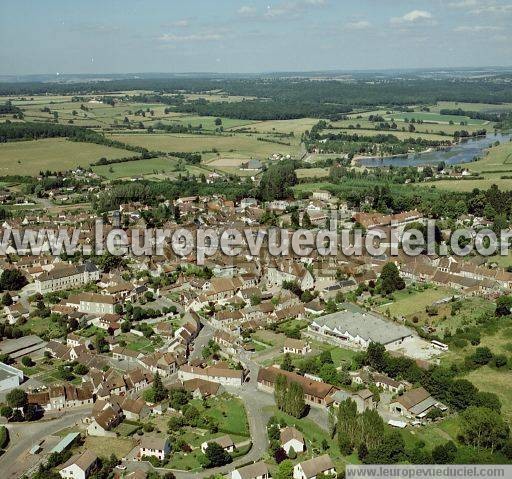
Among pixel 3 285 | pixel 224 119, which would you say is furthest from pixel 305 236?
pixel 224 119

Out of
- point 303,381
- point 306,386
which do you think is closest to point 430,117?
point 303,381

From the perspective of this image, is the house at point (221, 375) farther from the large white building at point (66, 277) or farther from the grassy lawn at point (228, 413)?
the large white building at point (66, 277)

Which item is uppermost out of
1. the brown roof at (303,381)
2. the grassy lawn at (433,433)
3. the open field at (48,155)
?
the open field at (48,155)

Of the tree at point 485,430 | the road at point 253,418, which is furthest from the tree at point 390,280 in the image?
the tree at point 485,430

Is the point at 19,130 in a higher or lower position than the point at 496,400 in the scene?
higher

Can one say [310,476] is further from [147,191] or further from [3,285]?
[147,191]

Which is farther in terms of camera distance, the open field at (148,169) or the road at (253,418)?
the open field at (148,169)

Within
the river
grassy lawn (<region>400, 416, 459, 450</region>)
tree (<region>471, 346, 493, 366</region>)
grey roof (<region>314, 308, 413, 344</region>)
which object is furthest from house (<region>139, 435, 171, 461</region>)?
the river
